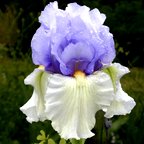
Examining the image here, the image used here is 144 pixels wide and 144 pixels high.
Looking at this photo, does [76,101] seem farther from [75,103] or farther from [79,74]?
[79,74]

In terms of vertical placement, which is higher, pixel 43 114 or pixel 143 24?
pixel 43 114

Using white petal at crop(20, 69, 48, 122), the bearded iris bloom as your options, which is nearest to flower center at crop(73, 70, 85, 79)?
the bearded iris bloom

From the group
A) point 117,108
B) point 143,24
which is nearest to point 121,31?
point 143,24

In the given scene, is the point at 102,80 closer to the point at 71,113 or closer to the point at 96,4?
the point at 71,113

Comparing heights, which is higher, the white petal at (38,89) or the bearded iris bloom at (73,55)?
the bearded iris bloom at (73,55)

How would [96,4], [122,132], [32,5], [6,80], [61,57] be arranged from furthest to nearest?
1. [32,5]
2. [96,4]
3. [6,80]
4. [122,132]
5. [61,57]

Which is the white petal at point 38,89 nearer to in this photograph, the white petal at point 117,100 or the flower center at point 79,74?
the flower center at point 79,74

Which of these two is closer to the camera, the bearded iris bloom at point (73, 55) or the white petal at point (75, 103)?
the white petal at point (75, 103)

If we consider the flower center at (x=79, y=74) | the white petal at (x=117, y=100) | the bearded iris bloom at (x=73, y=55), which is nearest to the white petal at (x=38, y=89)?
the bearded iris bloom at (x=73, y=55)
